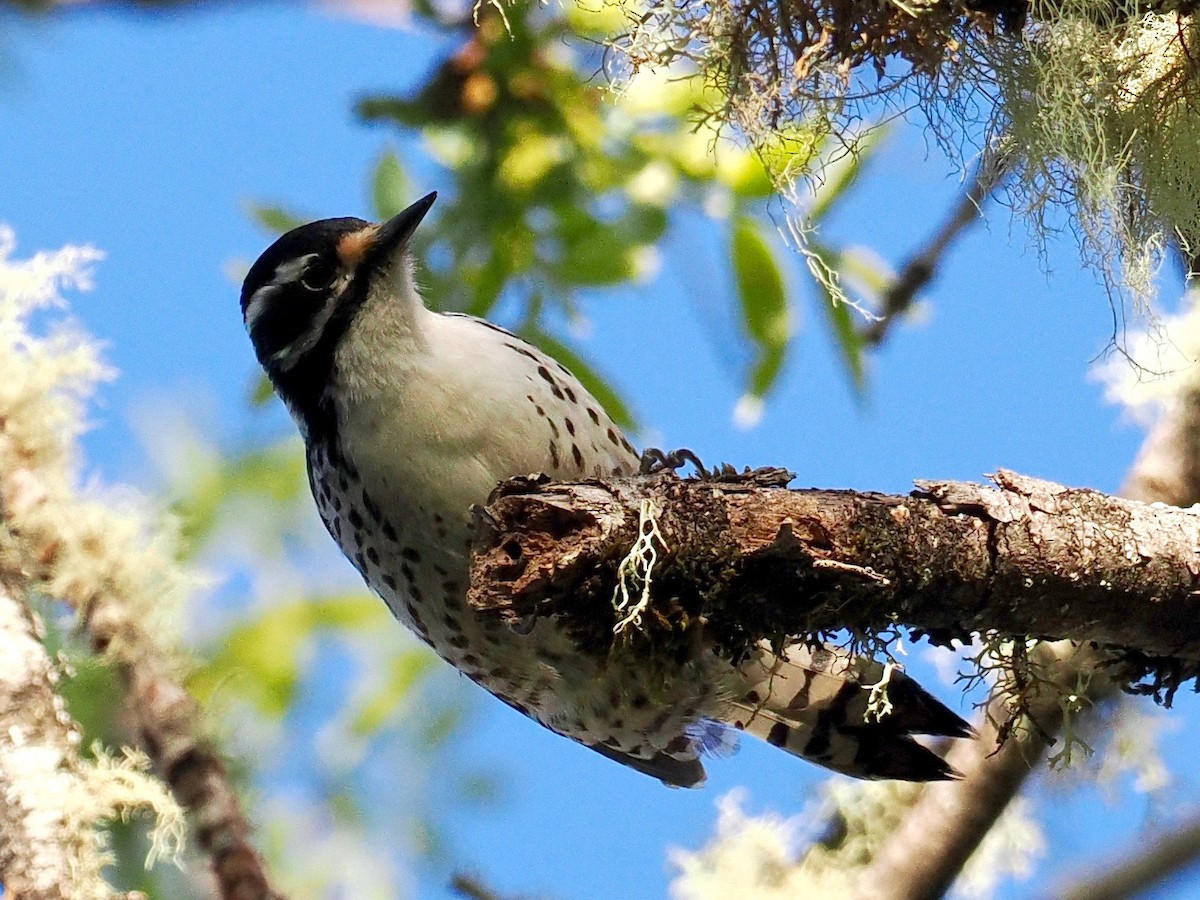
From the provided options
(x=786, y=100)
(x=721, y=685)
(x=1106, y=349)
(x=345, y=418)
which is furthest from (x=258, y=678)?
(x=1106, y=349)

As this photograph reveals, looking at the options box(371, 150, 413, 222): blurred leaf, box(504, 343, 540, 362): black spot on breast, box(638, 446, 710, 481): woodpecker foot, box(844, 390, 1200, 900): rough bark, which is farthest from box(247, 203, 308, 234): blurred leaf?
box(844, 390, 1200, 900): rough bark

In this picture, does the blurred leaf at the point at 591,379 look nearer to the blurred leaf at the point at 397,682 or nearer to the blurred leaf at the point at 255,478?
the blurred leaf at the point at 397,682

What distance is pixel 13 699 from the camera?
7.76ft

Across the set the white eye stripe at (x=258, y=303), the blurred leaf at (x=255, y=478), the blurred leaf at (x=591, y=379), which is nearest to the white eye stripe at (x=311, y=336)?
the white eye stripe at (x=258, y=303)

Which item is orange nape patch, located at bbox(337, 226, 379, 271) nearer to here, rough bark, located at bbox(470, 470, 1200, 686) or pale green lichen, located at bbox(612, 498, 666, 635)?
rough bark, located at bbox(470, 470, 1200, 686)

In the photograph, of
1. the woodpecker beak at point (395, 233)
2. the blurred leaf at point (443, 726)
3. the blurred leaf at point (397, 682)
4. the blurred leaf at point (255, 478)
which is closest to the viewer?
the woodpecker beak at point (395, 233)

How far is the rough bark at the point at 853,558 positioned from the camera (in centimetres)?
219

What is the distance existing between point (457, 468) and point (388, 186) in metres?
1.00

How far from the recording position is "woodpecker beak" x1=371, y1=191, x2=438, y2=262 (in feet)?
11.4

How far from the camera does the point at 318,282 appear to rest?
3.53 meters

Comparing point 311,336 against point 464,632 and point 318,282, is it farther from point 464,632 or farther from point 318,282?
point 464,632

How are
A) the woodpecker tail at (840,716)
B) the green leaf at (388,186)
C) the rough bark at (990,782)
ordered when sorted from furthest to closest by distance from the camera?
1. the green leaf at (388,186)
2. the rough bark at (990,782)
3. the woodpecker tail at (840,716)

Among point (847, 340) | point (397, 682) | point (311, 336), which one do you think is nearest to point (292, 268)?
point (311, 336)

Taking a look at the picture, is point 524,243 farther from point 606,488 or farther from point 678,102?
point 606,488
